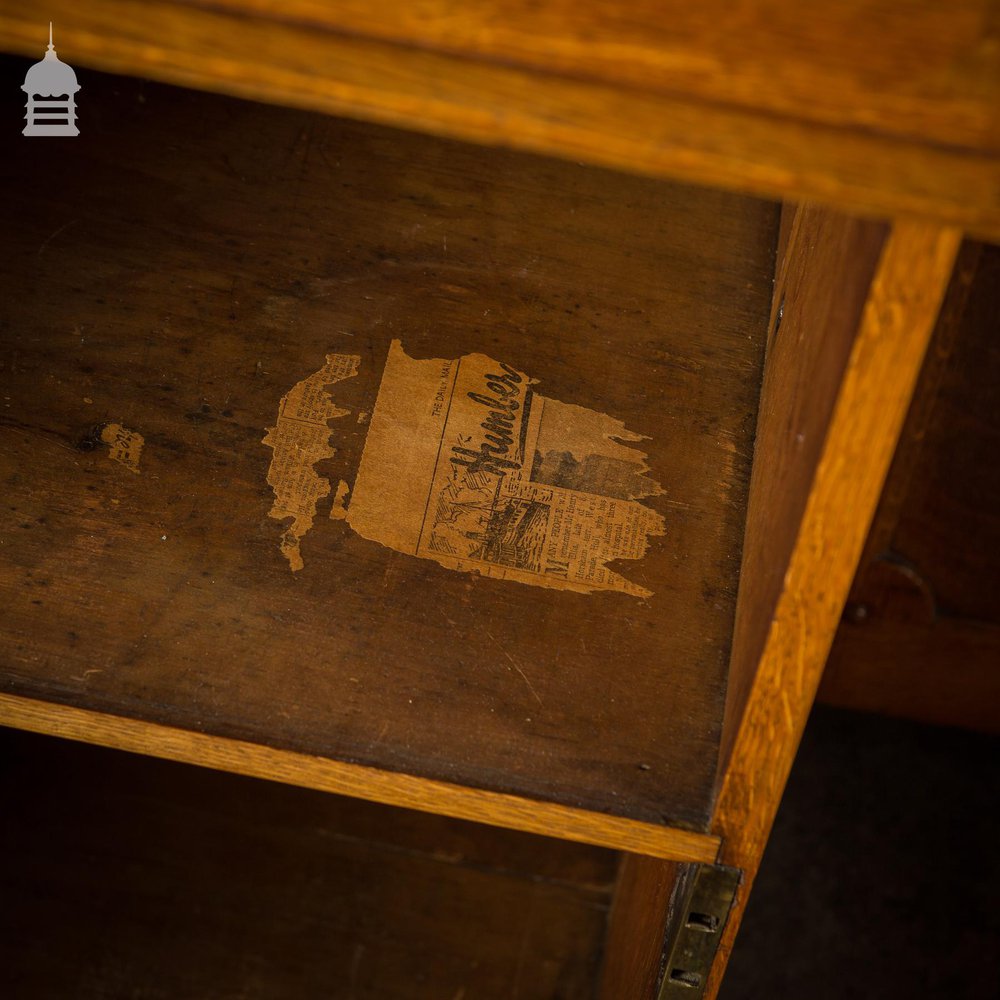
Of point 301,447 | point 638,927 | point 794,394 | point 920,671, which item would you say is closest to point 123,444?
point 301,447

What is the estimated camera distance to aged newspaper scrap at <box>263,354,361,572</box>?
3.08 feet

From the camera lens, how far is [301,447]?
980mm

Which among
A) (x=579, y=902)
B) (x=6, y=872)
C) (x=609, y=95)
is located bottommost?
(x=6, y=872)

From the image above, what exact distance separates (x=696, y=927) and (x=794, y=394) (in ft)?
1.38

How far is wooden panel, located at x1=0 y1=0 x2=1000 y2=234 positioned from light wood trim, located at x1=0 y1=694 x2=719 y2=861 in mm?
475

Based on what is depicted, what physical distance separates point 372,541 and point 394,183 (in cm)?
45

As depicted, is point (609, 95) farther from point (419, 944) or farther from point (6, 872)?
point (6, 872)

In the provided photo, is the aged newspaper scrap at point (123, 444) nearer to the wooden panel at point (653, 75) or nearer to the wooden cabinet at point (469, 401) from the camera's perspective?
the wooden cabinet at point (469, 401)

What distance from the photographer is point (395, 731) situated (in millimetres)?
817

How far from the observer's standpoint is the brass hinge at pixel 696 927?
0.79 meters

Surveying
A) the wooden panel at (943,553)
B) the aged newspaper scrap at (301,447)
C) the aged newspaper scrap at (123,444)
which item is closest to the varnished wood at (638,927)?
the aged newspaper scrap at (301,447)

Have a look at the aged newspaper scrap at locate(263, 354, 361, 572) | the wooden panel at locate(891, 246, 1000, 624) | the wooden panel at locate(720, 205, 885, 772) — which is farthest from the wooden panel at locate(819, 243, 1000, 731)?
the aged newspaper scrap at locate(263, 354, 361, 572)

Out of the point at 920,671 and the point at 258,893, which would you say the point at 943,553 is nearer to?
the point at 920,671

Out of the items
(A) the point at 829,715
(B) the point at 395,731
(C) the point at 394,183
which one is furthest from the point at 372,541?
(A) the point at 829,715
